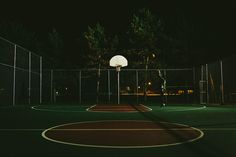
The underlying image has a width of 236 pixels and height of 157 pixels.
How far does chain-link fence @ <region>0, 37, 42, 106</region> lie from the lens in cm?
1338

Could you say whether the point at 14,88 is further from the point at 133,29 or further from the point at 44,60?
the point at 44,60

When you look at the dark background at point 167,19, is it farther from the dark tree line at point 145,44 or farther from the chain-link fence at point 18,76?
the chain-link fence at point 18,76

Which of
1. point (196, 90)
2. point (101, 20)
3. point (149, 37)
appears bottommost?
point (196, 90)

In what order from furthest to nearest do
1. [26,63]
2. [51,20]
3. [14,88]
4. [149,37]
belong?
[51,20]
[149,37]
[26,63]
[14,88]

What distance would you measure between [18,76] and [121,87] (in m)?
7.21

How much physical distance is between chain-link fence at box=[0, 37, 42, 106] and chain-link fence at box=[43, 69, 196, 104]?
6.17 feet

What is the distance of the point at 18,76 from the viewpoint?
1439 centimetres

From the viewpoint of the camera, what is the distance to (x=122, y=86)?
65.0ft

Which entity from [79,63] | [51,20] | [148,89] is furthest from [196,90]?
[51,20]

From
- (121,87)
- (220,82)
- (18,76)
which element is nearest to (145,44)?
(121,87)

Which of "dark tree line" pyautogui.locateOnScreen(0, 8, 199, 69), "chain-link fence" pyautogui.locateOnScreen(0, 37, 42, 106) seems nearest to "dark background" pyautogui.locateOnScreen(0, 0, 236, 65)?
"dark tree line" pyautogui.locateOnScreen(0, 8, 199, 69)

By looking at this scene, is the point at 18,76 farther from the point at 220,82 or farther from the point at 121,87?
the point at 220,82

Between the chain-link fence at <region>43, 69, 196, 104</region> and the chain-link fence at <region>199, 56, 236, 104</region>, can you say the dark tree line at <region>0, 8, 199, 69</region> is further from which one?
the chain-link fence at <region>199, 56, 236, 104</region>

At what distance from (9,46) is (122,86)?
25.8ft
